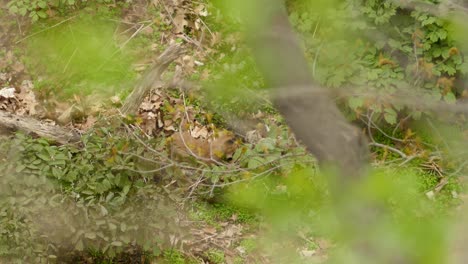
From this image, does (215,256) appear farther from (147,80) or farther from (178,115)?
(147,80)

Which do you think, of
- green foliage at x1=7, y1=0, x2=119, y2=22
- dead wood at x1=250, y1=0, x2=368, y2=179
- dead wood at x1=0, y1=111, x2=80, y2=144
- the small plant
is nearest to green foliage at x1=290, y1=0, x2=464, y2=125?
the small plant

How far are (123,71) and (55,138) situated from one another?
54.2 inches

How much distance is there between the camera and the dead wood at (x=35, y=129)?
188 inches

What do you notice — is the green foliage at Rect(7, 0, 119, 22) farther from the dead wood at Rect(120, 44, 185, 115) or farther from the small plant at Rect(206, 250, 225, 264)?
the small plant at Rect(206, 250, 225, 264)

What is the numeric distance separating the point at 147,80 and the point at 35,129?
1152mm

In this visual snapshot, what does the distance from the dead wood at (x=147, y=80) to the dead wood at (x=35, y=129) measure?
0.57m

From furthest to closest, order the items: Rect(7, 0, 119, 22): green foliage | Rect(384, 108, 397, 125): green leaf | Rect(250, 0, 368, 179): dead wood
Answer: Rect(7, 0, 119, 22): green foliage < Rect(384, 108, 397, 125): green leaf < Rect(250, 0, 368, 179): dead wood

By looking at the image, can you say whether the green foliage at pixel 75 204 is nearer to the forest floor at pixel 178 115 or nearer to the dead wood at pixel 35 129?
the forest floor at pixel 178 115

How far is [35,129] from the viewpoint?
4809 millimetres

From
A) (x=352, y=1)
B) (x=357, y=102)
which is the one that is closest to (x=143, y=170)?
(x=357, y=102)

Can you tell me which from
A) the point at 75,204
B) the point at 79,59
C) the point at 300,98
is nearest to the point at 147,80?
the point at 79,59

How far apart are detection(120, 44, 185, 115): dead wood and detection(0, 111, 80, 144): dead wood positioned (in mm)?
568

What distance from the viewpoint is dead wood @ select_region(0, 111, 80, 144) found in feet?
15.7

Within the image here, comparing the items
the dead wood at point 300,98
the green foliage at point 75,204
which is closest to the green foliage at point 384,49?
the green foliage at point 75,204
